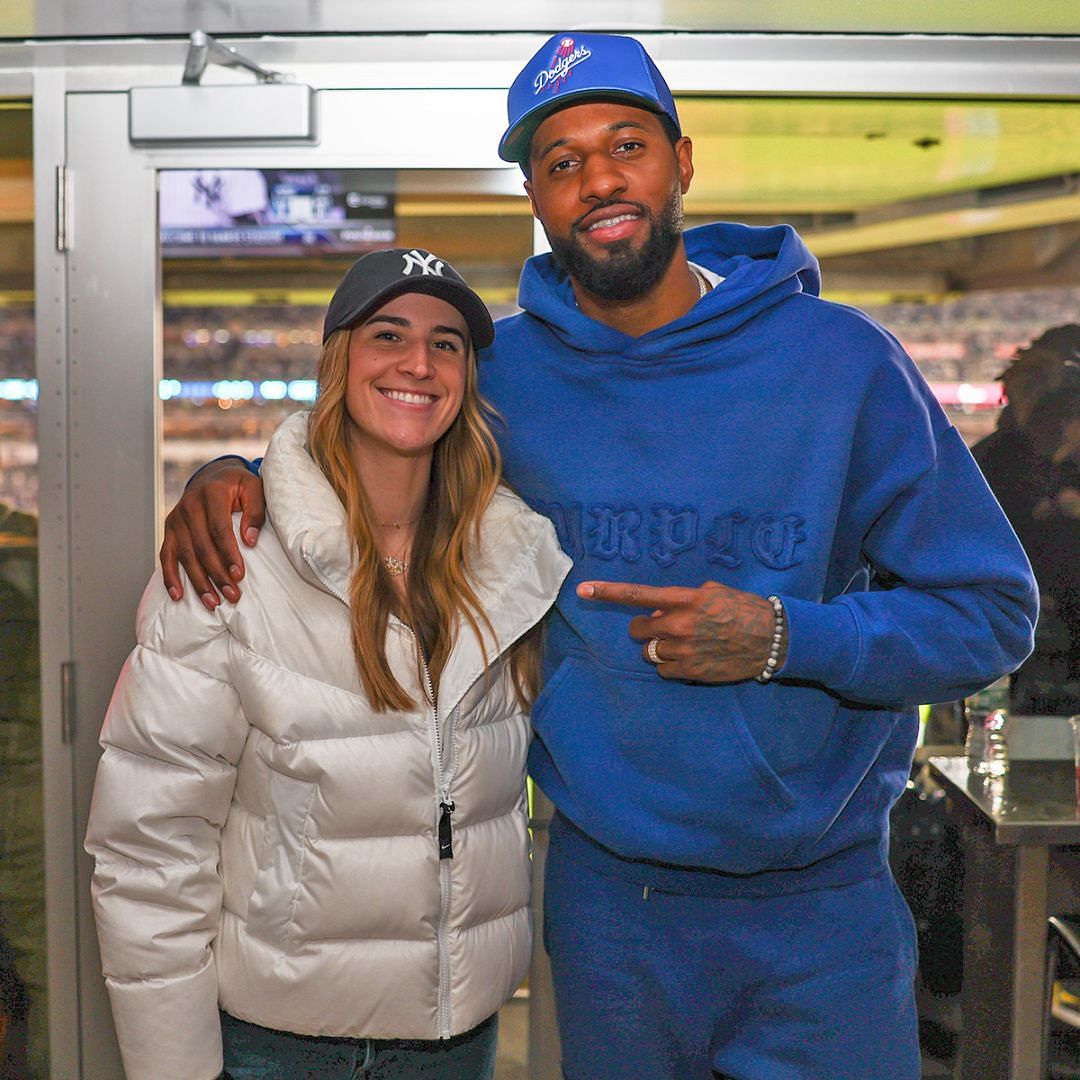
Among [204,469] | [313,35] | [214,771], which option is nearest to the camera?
[214,771]

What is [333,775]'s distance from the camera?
60.7 inches

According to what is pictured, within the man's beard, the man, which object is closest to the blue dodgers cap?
the man

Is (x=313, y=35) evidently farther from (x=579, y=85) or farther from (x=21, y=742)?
(x=21, y=742)

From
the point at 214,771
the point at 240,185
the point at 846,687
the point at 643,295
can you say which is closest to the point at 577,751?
the point at 846,687

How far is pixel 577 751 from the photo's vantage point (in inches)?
66.2

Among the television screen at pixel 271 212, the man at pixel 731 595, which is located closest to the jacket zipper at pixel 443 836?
the man at pixel 731 595

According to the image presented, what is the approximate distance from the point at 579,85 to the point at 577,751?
98 cm

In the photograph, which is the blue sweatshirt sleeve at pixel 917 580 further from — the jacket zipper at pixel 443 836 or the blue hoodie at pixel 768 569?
the jacket zipper at pixel 443 836

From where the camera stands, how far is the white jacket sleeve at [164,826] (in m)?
1.52

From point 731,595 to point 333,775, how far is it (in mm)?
593

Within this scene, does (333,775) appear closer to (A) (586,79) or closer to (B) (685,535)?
(B) (685,535)

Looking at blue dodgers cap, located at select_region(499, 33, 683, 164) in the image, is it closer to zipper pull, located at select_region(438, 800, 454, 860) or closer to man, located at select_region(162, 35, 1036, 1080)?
man, located at select_region(162, 35, 1036, 1080)

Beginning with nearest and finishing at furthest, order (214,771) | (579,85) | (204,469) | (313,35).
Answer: (214,771), (579,85), (204,469), (313,35)

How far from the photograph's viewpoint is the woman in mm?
1540
